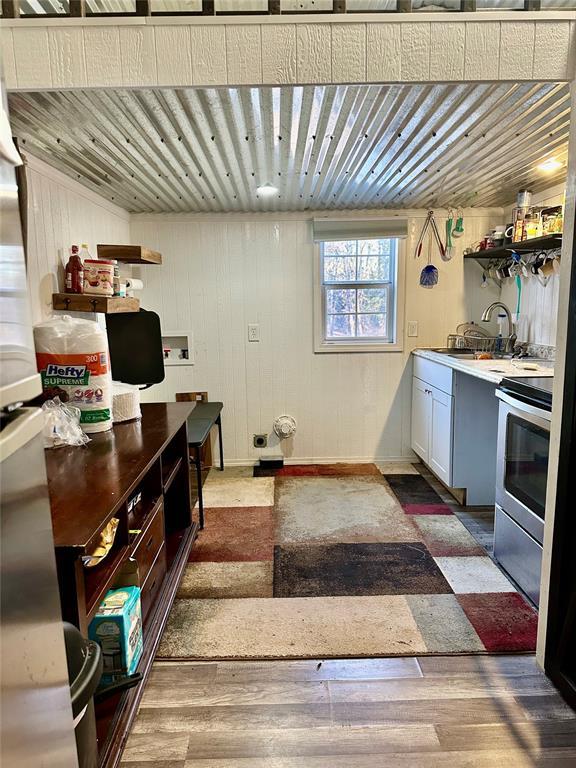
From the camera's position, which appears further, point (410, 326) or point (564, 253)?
point (410, 326)

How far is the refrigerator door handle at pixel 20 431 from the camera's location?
0.57m

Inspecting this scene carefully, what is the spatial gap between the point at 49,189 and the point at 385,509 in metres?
2.82

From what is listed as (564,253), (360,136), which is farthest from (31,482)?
(360,136)

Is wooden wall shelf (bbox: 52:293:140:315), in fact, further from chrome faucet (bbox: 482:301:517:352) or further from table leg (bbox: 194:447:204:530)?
chrome faucet (bbox: 482:301:517:352)

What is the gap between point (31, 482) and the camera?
26.2 inches

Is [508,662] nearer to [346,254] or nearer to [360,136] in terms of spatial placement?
[360,136]

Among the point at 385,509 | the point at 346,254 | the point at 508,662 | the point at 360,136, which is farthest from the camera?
the point at 346,254

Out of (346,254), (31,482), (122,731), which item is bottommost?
(122,731)

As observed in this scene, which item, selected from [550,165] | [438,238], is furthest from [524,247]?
[438,238]

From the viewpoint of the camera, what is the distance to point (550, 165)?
8.81ft

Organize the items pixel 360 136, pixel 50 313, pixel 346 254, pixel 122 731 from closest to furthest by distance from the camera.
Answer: pixel 122 731
pixel 360 136
pixel 50 313
pixel 346 254

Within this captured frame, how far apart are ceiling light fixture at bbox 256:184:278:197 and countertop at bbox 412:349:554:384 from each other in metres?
1.66

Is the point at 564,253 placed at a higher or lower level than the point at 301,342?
higher

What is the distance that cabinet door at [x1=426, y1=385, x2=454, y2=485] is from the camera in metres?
3.18
